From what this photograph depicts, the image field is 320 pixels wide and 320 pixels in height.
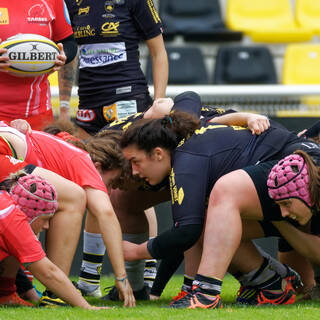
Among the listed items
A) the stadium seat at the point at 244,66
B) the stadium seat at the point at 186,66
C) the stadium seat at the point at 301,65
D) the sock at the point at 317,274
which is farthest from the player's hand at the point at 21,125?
the stadium seat at the point at 301,65

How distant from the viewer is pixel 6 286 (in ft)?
12.2

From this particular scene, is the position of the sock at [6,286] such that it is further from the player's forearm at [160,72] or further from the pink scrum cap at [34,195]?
the player's forearm at [160,72]

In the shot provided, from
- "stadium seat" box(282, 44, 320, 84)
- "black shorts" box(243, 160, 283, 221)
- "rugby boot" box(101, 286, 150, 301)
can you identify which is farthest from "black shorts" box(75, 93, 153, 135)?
"stadium seat" box(282, 44, 320, 84)

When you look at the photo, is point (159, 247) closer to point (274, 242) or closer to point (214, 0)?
point (274, 242)

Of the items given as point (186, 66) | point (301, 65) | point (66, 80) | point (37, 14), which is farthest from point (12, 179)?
point (301, 65)

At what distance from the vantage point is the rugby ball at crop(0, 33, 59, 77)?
419 cm

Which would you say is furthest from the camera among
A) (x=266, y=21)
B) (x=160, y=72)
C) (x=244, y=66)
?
(x=266, y=21)

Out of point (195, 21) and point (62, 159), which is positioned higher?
point (62, 159)

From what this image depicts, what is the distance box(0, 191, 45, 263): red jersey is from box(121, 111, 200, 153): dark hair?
759 millimetres

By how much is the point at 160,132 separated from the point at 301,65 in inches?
179

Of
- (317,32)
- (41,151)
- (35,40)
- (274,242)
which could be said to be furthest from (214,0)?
(41,151)

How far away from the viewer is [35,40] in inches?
168

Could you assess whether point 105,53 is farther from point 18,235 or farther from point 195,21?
point 195,21

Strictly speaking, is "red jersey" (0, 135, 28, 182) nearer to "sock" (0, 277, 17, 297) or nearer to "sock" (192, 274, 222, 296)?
"sock" (0, 277, 17, 297)
